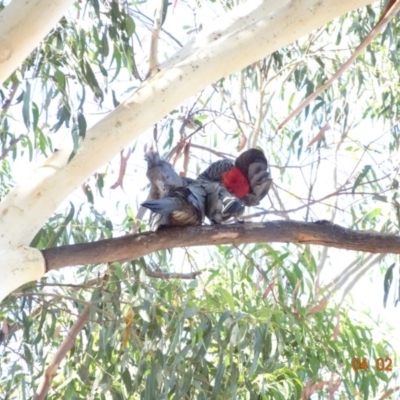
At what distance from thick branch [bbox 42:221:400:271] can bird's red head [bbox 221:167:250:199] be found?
0.23 metres

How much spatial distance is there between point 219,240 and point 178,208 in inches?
5.1

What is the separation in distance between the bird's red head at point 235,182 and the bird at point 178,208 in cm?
15

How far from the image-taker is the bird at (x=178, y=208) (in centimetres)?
199

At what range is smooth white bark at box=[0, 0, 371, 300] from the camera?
6.33 feet

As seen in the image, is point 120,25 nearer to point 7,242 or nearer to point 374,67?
point 7,242

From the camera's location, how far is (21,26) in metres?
1.83

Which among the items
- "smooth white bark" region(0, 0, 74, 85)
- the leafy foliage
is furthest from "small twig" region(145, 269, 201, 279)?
"smooth white bark" region(0, 0, 74, 85)

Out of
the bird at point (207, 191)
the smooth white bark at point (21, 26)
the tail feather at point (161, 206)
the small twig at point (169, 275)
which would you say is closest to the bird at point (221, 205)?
the bird at point (207, 191)

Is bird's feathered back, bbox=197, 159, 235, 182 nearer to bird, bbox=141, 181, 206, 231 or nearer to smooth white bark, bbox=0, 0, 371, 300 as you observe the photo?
bird, bbox=141, 181, 206, 231

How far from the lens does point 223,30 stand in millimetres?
2105

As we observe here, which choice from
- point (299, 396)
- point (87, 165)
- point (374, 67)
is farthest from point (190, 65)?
point (374, 67)

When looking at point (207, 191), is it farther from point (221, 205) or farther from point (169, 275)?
point (169, 275)

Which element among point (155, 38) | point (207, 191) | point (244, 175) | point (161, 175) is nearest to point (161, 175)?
point (161, 175)

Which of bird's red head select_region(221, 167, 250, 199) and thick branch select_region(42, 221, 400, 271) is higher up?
bird's red head select_region(221, 167, 250, 199)
